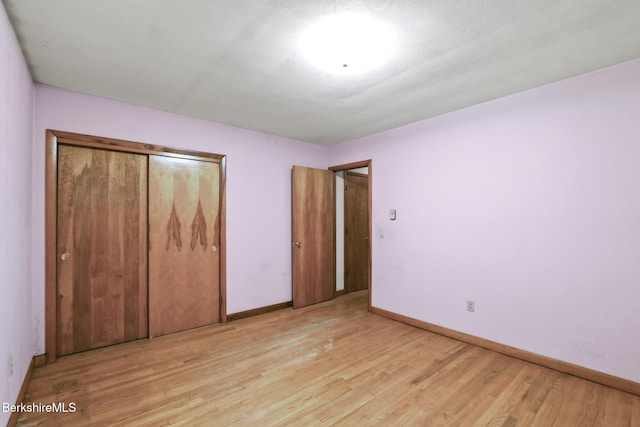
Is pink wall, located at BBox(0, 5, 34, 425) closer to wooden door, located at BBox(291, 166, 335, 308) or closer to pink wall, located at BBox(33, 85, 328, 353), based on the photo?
pink wall, located at BBox(33, 85, 328, 353)

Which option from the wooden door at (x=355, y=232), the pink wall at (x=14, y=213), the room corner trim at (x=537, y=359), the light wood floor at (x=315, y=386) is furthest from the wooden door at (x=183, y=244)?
the room corner trim at (x=537, y=359)

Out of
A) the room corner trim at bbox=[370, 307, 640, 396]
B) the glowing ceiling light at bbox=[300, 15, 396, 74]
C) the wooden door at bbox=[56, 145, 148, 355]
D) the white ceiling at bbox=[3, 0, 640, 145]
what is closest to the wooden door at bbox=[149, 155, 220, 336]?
the wooden door at bbox=[56, 145, 148, 355]

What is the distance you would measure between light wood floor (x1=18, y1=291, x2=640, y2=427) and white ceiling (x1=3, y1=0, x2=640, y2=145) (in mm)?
2419

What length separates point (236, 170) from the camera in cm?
366

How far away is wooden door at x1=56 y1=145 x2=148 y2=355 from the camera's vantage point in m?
2.63

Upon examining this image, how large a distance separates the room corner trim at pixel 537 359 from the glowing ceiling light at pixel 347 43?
275 cm

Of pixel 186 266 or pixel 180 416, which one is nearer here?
pixel 180 416

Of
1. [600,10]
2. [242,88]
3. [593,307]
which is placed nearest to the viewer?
[600,10]

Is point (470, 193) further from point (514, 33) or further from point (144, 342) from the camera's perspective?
point (144, 342)

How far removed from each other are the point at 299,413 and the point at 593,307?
2.40 m

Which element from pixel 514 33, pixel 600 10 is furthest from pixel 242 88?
pixel 600 10

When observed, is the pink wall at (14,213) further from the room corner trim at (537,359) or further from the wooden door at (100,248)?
the room corner trim at (537,359)

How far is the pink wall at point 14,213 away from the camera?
157 centimetres

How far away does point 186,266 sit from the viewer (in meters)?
3.30
